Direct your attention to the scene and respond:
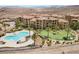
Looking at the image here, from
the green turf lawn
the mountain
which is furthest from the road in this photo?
the mountain

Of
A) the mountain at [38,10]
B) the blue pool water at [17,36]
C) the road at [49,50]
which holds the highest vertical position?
the mountain at [38,10]

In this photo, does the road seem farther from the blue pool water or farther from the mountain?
the mountain

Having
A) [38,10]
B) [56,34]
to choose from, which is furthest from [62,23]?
[38,10]

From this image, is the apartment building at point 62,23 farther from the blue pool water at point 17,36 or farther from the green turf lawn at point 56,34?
the blue pool water at point 17,36

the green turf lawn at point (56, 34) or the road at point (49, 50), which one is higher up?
the green turf lawn at point (56, 34)

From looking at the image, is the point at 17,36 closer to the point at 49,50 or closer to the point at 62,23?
the point at 49,50

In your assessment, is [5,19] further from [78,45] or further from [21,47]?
[78,45]

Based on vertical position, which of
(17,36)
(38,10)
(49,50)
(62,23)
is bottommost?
(49,50)

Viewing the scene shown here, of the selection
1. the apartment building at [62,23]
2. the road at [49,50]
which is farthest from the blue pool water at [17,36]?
the apartment building at [62,23]

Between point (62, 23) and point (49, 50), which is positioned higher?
point (62, 23)

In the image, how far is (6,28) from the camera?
104 inches

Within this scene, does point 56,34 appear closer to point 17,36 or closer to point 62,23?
point 62,23
